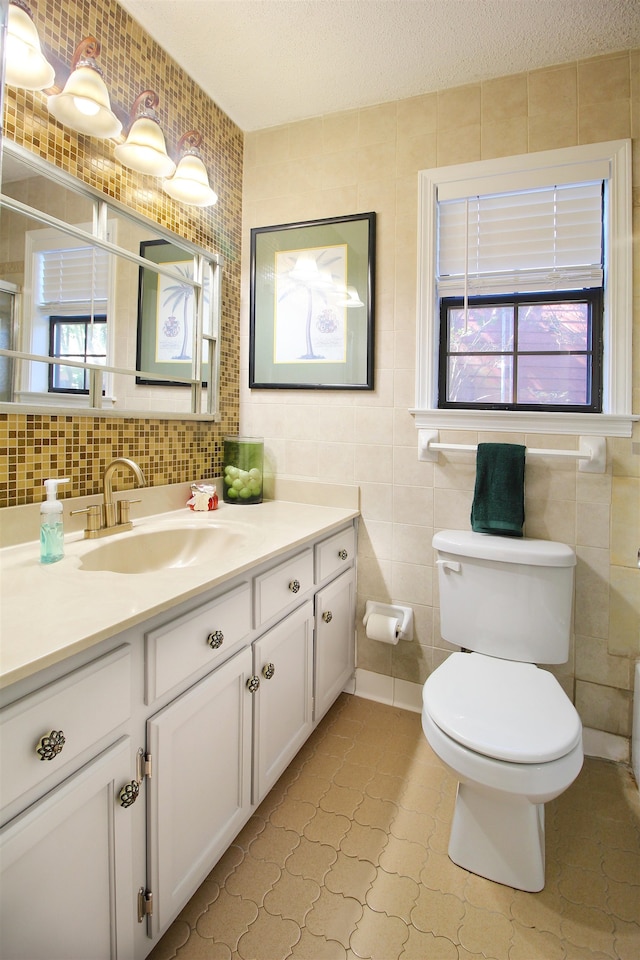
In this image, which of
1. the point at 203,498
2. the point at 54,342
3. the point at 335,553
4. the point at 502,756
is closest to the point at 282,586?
the point at 335,553

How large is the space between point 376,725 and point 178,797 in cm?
110

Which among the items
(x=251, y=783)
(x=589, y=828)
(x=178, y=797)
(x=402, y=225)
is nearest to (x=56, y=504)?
(x=178, y=797)

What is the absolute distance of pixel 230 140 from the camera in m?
2.22

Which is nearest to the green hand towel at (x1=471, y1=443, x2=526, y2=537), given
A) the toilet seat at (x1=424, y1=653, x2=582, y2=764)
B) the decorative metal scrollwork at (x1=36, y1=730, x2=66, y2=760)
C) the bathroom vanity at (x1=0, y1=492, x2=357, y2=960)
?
the toilet seat at (x1=424, y1=653, x2=582, y2=764)

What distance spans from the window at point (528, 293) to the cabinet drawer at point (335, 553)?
562 millimetres

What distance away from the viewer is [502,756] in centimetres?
117

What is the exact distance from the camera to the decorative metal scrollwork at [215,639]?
1166mm

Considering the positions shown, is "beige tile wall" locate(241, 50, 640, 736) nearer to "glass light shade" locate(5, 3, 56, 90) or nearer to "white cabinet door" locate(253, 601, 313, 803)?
"white cabinet door" locate(253, 601, 313, 803)

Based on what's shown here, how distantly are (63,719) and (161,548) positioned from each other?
0.82 meters

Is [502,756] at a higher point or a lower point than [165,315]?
lower

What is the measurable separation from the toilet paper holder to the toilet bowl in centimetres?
52

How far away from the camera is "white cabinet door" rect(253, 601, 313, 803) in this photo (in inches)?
55.4

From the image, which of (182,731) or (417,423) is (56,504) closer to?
(182,731)

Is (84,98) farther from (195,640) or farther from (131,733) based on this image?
(131,733)
